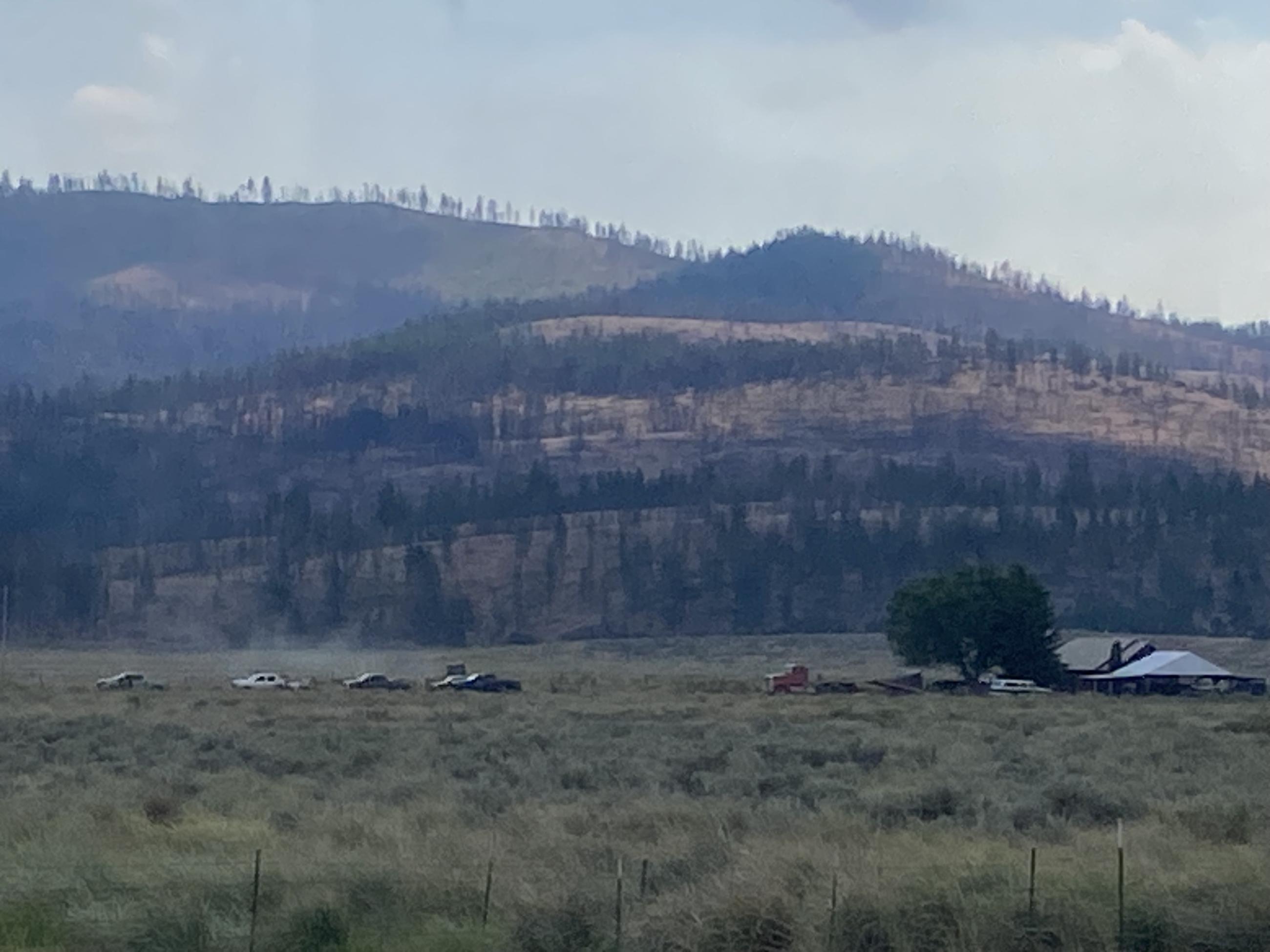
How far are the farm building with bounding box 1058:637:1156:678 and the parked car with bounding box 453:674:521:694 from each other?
2244 cm

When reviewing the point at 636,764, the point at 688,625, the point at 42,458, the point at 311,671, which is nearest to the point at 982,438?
the point at 688,625

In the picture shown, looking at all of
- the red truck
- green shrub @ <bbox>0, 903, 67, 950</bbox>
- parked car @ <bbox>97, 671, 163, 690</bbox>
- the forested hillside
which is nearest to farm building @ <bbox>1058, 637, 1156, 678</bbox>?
the red truck

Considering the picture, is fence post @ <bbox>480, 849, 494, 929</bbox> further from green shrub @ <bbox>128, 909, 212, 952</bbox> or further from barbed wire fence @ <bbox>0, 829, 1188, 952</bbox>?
green shrub @ <bbox>128, 909, 212, 952</bbox>

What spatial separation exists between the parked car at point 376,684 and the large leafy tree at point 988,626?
18.2 m

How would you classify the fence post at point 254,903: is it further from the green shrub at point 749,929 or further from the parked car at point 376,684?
the parked car at point 376,684

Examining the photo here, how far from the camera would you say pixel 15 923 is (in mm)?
15852

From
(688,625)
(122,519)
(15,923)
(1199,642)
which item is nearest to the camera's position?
(15,923)

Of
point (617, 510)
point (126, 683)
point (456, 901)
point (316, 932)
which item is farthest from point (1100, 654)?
point (316, 932)

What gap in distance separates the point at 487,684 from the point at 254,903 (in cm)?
4976

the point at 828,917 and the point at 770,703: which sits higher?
the point at 828,917

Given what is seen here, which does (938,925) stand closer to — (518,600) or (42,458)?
(518,600)

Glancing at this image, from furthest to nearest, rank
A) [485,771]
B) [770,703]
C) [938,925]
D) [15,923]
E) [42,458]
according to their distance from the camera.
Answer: [42,458] → [770,703] → [485,771] → [15,923] → [938,925]

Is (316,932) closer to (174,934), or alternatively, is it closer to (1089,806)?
(174,934)

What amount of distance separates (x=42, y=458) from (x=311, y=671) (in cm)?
8465
